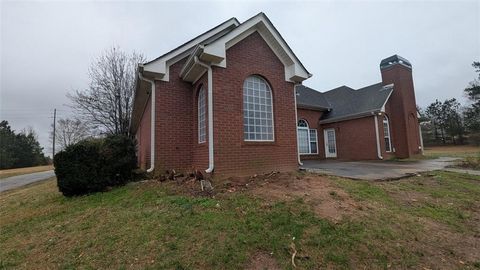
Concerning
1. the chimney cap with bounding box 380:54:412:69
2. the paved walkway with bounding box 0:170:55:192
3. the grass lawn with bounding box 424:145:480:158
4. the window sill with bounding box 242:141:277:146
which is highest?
the chimney cap with bounding box 380:54:412:69

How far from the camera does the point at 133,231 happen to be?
Answer: 4434mm

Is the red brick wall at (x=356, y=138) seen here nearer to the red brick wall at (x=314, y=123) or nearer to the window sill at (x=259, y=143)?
the red brick wall at (x=314, y=123)

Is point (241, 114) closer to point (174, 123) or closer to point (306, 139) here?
point (174, 123)

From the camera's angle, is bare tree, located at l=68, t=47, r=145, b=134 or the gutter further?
bare tree, located at l=68, t=47, r=145, b=134

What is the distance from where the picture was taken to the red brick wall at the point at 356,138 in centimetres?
1764

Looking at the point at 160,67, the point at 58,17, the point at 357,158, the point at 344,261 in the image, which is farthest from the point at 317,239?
the point at 357,158

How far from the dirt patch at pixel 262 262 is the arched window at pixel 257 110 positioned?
16.5 ft

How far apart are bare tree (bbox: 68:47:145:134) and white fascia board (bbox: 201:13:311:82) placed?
13164 millimetres

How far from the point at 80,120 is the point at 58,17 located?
12.0 metres

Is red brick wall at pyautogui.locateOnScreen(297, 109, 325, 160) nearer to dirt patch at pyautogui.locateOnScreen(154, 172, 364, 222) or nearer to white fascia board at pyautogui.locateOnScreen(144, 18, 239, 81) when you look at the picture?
white fascia board at pyautogui.locateOnScreen(144, 18, 239, 81)

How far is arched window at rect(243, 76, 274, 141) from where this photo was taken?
8508mm

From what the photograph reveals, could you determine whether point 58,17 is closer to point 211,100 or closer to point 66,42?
point 66,42

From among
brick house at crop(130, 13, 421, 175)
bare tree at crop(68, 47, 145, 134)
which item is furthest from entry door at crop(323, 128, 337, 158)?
bare tree at crop(68, 47, 145, 134)

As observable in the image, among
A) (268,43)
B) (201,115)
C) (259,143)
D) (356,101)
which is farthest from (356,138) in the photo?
(201,115)
